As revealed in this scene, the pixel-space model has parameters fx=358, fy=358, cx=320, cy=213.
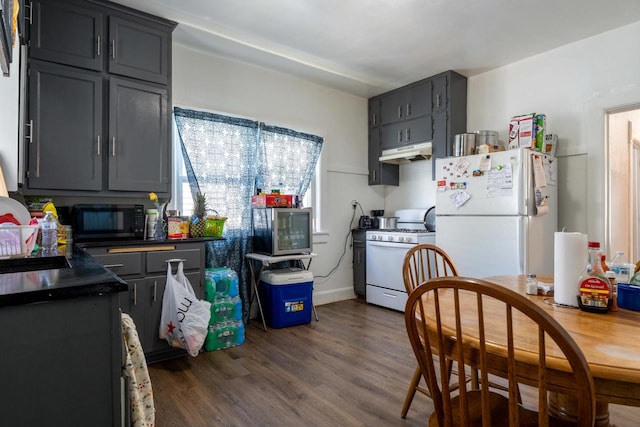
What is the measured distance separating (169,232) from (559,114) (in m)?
3.66

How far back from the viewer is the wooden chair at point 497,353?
77 cm

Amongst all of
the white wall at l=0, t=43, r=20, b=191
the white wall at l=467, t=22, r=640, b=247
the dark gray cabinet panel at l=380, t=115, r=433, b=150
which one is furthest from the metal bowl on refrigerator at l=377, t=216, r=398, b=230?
the white wall at l=0, t=43, r=20, b=191

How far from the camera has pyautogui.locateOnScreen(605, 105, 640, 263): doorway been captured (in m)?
3.18

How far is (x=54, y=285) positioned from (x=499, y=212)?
3101 mm

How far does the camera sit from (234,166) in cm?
354

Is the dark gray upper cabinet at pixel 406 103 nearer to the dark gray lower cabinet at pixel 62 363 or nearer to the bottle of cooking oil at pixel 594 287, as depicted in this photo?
the bottle of cooking oil at pixel 594 287

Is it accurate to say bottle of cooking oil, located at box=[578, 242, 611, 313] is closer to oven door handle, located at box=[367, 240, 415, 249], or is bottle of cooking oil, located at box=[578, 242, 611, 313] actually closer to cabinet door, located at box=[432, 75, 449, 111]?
oven door handle, located at box=[367, 240, 415, 249]

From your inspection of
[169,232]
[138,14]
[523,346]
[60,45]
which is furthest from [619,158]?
[60,45]

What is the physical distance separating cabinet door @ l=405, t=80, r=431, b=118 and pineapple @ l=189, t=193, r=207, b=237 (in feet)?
8.40

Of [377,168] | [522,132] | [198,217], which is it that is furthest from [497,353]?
[377,168]

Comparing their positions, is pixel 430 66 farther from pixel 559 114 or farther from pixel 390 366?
pixel 390 366

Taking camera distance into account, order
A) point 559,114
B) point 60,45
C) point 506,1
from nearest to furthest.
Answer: point 60,45, point 506,1, point 559,114

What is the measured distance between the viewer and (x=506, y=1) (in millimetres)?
2607

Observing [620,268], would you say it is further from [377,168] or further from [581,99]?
[377,168]
